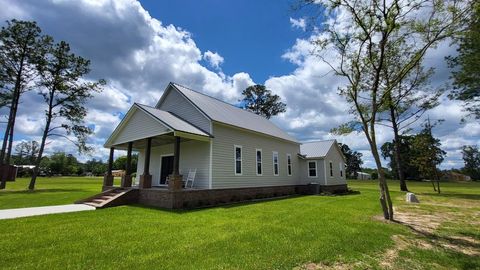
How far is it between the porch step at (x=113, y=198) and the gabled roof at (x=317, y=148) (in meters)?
14.9

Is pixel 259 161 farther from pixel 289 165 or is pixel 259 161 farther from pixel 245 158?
pixel 289 165

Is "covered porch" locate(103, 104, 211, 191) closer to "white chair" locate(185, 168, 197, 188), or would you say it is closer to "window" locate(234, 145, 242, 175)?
"white chair" locate(185, 168, 197, 188)

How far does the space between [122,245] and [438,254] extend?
23.1 feet

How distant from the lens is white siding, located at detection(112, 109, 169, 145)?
13.4 metres

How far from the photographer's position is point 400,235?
7500mm

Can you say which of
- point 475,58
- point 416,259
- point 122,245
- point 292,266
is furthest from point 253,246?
point 475,58

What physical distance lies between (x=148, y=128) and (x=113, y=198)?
3.77 m

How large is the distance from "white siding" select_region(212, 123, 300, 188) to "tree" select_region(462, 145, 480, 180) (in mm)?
99135

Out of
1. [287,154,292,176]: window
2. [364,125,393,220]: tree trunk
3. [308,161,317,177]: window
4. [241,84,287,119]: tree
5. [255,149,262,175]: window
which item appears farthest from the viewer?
[241,84,287,119]: tree

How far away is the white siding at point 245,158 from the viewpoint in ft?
47.1

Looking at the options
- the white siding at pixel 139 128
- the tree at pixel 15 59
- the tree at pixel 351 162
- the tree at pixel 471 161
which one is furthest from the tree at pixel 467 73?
the tree at pixel 471 161

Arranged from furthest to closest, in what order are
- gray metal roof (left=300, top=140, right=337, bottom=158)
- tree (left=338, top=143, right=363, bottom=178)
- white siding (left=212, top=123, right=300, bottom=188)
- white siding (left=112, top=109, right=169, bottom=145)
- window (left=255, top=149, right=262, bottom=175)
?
tree (left=338, top=143, right=363, bottom=178), gray metal roof (left=300, top=140, right=337, bottom=158), window (left=255, top=149, right=262, bottom=175), white siding (left=212, top=123, right=300, bottom=188), white siding (left=112, top=109, right=169, bottom=145)

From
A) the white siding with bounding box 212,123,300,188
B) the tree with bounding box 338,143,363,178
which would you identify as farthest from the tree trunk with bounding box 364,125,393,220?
the tree with bounding box 338,143,363,178

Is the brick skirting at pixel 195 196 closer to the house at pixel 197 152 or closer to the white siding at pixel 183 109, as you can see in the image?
the house at pixel 197 152
